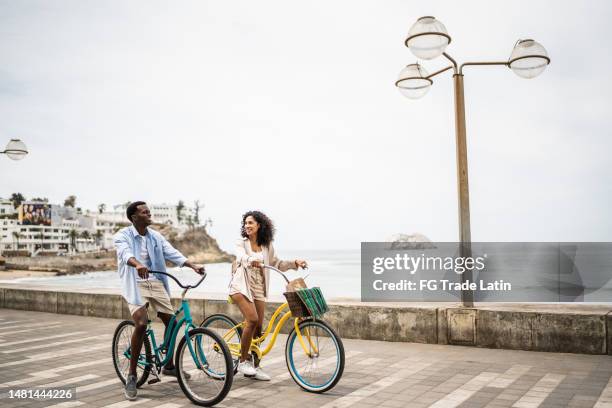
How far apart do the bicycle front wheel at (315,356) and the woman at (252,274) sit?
1.47 feet

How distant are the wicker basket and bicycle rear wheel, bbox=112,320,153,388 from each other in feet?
4.87

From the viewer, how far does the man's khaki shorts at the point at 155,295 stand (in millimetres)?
5312

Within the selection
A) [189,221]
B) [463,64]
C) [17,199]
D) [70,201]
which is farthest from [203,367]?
[70,201]

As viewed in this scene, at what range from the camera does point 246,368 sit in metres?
5.67

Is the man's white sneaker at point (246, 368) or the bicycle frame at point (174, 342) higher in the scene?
the bicycle frame at point (174, 342)

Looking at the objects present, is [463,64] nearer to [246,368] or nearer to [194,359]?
[246,368]

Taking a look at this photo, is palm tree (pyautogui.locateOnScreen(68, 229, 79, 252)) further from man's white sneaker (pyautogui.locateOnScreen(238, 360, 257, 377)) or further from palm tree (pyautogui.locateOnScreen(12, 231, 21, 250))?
man's white sneaker (pyautogui.locateOnScreen(238, 360, 257, 377))

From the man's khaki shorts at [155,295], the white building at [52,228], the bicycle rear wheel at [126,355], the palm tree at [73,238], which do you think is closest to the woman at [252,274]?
the man's khaki shorts at [155,295]

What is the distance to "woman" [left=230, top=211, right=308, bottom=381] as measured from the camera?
554 cm

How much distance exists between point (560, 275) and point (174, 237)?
137 meters

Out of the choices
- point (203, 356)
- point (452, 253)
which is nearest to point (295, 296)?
point (203, 356)

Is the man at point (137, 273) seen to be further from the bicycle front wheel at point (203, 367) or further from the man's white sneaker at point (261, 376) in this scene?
the man's white sneaker at point (261, 376)

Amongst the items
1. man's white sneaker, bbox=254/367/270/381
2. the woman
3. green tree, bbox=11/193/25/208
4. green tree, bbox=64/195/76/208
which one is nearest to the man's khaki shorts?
the woman

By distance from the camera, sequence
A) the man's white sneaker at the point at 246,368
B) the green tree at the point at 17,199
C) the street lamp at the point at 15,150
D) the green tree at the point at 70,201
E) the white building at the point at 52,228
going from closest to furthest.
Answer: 1. the man's white sneaker at the point at 246,368
2. the street lamp at the point at 15,150
3. the white building at the point at 52,228
4. the green tree at the point at 17,199
5. the green tree at the point at 70,201
